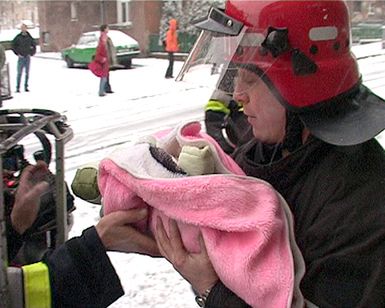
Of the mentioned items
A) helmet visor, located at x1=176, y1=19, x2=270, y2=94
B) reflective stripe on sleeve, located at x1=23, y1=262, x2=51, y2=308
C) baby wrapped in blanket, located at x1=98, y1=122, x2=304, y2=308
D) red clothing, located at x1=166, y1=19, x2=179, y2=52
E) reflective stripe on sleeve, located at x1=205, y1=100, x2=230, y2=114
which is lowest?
red clothing, located at x1=166, y1=19, x2=179, y2=52

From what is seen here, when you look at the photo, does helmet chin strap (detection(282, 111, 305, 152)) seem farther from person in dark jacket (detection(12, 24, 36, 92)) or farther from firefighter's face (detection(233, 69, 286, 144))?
person in dark jacket (detection(12, 24, 36, 92))

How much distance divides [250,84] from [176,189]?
1.06 ft

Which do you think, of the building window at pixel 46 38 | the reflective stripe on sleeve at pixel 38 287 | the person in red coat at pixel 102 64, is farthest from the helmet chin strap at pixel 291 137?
the building window at pixel 46 38

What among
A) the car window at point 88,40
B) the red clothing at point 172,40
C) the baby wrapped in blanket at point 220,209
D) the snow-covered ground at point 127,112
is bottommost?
the snow-covered ground at point 127,112

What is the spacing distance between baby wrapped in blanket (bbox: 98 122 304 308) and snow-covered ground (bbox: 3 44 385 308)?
0.47 meters

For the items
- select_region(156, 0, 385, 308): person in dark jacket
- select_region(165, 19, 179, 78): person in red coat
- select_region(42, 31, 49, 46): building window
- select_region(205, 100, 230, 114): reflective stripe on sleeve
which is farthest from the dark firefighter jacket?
select_region(42, 31, 49, 46): building window

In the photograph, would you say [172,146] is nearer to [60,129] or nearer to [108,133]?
[60,129]

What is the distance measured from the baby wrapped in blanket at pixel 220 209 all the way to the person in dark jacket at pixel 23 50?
1498 centimetres

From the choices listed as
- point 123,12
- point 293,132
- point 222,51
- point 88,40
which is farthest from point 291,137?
point 123,12

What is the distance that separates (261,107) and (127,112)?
10.9 metres

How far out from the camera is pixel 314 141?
147 cm

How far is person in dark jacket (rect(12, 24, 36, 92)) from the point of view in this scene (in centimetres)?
1583

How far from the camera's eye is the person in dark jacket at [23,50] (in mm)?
15828

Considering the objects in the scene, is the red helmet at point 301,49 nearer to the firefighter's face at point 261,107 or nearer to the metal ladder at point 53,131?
the firefighter's face at point 261,107
